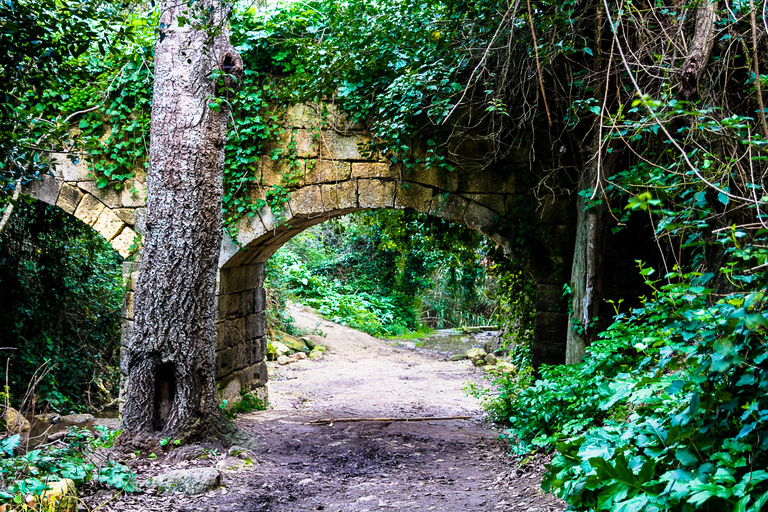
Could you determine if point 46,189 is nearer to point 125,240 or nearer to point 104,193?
point 104,193

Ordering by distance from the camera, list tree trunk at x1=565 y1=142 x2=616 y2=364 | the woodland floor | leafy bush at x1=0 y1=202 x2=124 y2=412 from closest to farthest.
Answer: the woodland floor < tree trunk at x1=565 y1=142 x2=616 y2=364 < leafy bush at x1=0 y1=202 x2=124 y2=412

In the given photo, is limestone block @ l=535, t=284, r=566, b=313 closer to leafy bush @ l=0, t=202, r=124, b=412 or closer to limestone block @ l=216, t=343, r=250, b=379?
limestone block @ l=216, t=343, r=250, b=379

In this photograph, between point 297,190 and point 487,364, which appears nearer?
point 297,190

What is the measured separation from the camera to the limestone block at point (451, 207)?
5125mm

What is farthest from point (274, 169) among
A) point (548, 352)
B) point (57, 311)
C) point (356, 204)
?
point (57, 311)

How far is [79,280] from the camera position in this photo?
7574 millimetres

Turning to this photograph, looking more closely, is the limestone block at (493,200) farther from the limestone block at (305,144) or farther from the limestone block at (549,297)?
the limestone block at (305,144)

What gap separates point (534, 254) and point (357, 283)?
11643mm

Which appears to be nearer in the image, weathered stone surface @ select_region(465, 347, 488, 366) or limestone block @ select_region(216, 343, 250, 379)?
limestone block @ select_region(216, 343, 250, 379)

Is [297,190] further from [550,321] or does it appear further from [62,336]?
[62,336]

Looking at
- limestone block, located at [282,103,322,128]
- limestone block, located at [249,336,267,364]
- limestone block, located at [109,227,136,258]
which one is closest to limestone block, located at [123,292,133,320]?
limestone block, located at [109,227,136,258]

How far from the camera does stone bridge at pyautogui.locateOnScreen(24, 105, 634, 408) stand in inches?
197

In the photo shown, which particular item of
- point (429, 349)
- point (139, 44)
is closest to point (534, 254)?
point (139, 44)

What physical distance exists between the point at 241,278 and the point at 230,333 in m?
0.61
